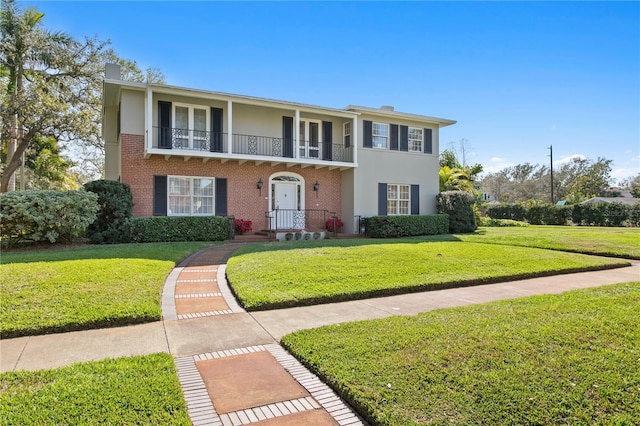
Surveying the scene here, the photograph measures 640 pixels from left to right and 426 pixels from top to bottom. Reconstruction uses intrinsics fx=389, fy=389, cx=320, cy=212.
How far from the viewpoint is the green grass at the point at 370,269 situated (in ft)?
20.8

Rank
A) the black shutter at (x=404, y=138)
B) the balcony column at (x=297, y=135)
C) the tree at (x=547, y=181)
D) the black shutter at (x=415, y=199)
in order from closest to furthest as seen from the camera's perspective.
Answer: the balcony column at (x=297, y=135)
the black shutter at (x=404, y=138)
the black shutter at (x=415, y=199)
the tree at (x=547, y=181)

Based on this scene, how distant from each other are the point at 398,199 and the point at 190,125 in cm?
995

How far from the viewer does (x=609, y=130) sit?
2317 centimetres

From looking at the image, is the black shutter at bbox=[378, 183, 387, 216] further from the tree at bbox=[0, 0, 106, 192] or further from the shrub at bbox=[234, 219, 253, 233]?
the tree at bbox=[0, 0, 106, 192]

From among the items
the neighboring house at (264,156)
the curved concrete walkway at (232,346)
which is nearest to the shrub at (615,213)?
the neighboring house at (264,156)

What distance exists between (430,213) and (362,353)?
54.2 feet

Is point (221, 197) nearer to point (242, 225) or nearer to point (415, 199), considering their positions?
point (242, 225)

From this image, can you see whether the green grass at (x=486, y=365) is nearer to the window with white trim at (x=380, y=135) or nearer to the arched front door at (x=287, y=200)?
the arched front door at (x=287, y=200)

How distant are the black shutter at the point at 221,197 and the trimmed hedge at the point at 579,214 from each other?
1062 inches

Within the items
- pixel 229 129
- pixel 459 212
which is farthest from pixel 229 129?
pixel 459 212

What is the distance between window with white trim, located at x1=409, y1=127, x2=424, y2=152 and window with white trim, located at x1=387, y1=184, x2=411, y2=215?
198cm

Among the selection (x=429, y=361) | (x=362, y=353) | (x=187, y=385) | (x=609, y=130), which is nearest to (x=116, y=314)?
(x=187, y=385)

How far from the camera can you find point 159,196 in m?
14.4

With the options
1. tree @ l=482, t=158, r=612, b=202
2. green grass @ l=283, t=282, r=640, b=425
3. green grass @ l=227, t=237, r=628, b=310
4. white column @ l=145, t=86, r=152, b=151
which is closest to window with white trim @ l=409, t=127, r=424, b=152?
green grass @ l=227, t=237, r=628, b=310
